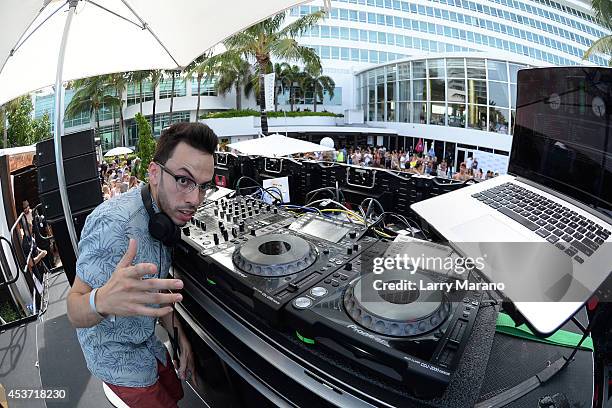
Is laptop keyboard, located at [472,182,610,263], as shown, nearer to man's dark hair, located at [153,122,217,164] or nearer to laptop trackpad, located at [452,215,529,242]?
laptop trackpad, located at [452,215,529,242]

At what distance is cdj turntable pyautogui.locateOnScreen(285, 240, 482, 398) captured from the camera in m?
0.73

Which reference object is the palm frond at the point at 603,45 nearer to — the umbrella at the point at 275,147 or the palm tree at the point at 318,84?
the umbrella at the point at 275,147

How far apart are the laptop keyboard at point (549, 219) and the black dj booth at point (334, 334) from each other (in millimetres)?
192

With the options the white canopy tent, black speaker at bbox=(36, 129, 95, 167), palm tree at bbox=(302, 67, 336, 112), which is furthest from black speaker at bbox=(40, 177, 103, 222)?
palm tree at bbox=(302, 67, 336, 112)

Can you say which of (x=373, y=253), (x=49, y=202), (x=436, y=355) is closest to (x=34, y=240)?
(x=49, y=202)

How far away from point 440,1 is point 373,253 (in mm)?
42131

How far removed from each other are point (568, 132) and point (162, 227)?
165 centimetres

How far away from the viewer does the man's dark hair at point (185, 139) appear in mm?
1271

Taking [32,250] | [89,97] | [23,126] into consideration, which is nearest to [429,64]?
[32,250]

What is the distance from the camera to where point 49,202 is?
9.89ft

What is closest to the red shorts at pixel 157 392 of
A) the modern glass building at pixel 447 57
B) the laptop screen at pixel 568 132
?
the laptop screen at pixel 568 132

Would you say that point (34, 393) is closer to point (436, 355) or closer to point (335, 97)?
point (436, 355)

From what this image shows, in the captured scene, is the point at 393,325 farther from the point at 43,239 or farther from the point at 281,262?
the point at 43,239

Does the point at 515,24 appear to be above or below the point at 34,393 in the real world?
above
